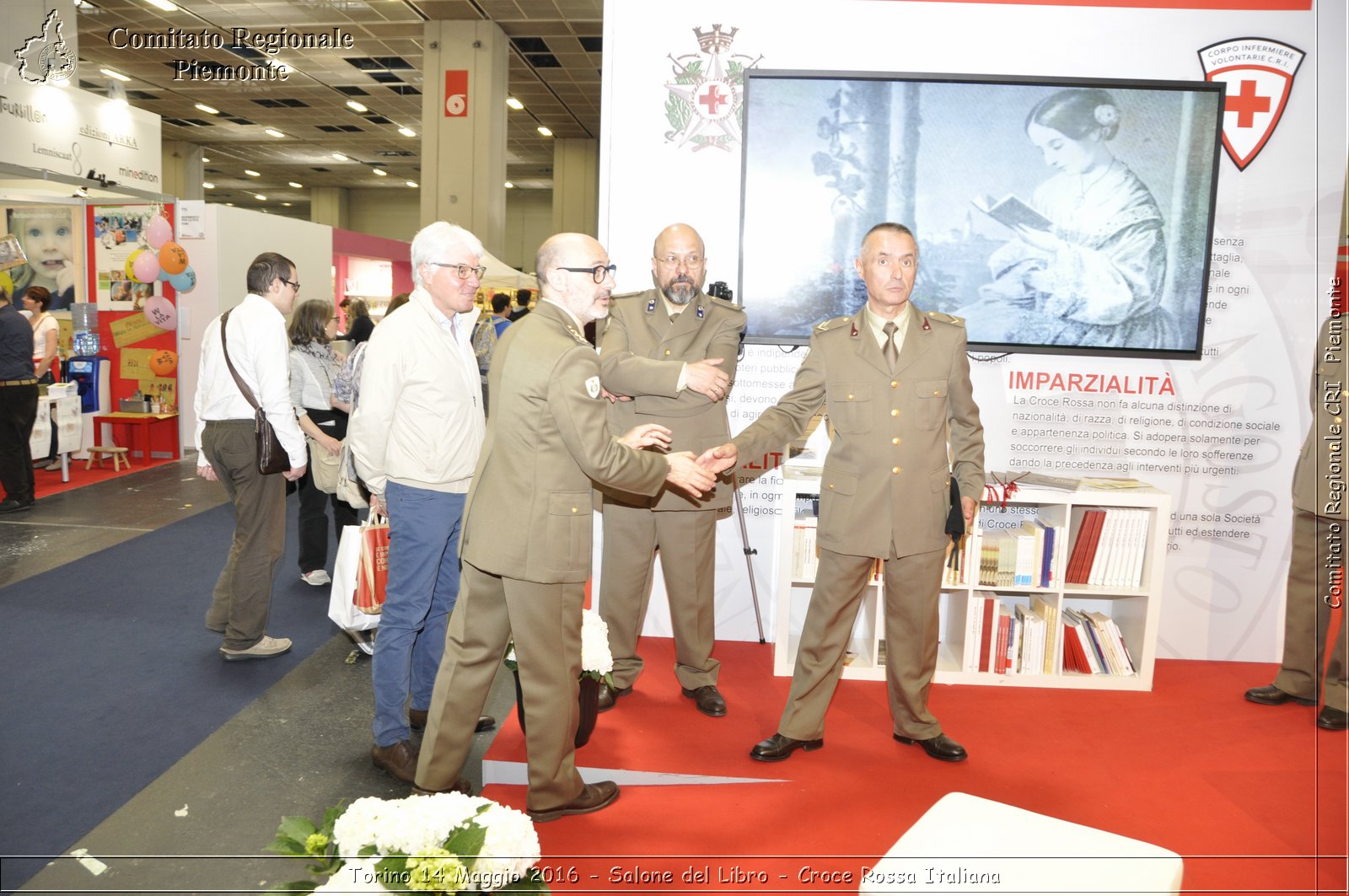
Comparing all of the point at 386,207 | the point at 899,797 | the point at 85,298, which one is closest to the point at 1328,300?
the point at 899,797

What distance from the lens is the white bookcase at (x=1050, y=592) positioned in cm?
430

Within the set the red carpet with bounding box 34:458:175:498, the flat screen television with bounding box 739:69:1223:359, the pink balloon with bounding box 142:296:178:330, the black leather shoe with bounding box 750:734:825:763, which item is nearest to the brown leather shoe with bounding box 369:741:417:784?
the black leather shoe with bounding box 750:734:825:763

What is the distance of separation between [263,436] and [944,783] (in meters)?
3.21

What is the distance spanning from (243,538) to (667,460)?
2.50m

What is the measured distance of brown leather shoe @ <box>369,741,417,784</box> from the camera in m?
3.34

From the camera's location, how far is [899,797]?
3.25 meters

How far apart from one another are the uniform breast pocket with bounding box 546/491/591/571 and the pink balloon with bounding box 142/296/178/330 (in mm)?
8993

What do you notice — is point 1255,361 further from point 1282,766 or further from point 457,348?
point 457,348

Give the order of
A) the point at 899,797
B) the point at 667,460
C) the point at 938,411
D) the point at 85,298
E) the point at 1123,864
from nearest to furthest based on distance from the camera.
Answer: the point at 1123,864 < the point at 667,460 < the point at 899,797 < the point at 938,411 < the point at 85,298

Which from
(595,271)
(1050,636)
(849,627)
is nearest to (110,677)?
(595,271)

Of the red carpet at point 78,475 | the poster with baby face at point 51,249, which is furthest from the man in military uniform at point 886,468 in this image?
the poster with baby face at point 51,249

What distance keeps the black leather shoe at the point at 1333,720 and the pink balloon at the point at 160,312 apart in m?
10.5

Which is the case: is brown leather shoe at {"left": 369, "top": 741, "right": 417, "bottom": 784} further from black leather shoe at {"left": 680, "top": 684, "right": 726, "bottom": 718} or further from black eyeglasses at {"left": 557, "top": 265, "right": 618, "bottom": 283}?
black eyeglasses at {"left": 557, "top": 265, "right": 618, "bottom": 283}

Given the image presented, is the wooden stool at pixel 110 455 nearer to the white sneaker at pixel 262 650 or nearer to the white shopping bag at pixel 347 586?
the white sneaker at pixel 262 650
